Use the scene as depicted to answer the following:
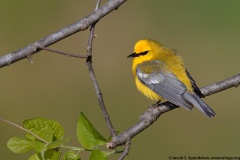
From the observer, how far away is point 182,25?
27.5ft

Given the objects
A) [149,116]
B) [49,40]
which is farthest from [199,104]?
[49,40]

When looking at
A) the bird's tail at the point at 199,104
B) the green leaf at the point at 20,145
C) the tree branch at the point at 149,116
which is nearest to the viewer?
the green leaf at the point at 20,145

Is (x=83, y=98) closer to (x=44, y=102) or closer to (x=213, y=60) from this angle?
(x=44, y=102)

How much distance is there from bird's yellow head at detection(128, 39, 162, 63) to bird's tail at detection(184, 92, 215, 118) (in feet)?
1.59

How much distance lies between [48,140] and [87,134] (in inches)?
6.1

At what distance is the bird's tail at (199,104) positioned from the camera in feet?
11.6

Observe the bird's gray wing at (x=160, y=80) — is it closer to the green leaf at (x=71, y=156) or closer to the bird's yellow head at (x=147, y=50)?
the bird's yellow head at (x=147, y=50)

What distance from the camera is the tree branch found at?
235cm

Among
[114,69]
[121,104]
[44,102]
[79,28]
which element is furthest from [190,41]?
[79,28]

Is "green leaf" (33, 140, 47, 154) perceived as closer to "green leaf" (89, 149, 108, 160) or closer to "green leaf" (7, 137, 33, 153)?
"green leaf" (7, 137, 33, 153)

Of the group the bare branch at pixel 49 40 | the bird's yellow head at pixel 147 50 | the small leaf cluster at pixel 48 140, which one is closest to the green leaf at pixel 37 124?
the small leaf cluster at pixel 48 140

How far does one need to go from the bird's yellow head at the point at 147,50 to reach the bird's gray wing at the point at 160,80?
70 mm

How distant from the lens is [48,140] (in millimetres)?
2217

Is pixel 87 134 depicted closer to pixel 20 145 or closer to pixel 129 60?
pixel 20 145
